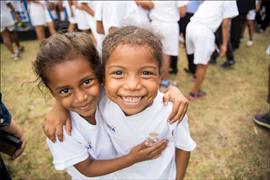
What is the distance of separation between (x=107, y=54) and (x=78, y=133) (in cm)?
41

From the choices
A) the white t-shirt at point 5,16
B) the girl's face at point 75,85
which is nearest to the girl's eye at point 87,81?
the girl's face at point 75,85

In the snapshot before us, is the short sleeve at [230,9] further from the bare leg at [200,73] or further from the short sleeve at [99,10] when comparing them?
the short sleeve at [99,10]

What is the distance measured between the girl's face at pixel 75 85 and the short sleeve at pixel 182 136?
43 centimetres

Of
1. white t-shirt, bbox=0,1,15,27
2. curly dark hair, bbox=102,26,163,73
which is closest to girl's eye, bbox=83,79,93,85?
curly dark hair, bbox=102,26,163,73

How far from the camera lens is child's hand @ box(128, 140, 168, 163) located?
4.11ft

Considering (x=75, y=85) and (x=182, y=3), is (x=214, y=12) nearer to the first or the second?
(x=182, y=3)

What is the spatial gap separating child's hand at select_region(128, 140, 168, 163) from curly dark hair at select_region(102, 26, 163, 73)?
0.39m

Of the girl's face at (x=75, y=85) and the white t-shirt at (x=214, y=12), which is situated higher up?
the girl's face at (x=75, y=85)

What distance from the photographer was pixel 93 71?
1162 millimetres

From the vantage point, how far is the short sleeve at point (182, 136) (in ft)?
4.19

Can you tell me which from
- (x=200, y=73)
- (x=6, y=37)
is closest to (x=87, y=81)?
(x=200, y=73)

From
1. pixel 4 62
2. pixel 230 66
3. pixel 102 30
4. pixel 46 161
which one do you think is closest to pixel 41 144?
pixel 46 161

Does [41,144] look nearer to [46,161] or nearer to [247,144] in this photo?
[46,161]

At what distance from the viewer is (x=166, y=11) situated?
3.05m
